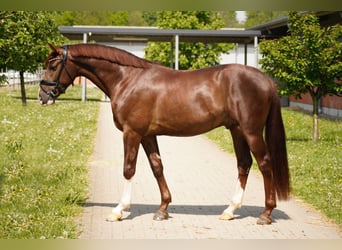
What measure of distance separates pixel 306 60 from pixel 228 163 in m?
3.73

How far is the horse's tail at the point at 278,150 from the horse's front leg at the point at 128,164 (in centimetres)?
151

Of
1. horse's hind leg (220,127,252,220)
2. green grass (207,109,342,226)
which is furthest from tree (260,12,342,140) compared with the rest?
horse's hind leg (220,127,252,220)

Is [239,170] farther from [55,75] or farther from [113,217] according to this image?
[55,75]

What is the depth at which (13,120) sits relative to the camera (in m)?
17.4

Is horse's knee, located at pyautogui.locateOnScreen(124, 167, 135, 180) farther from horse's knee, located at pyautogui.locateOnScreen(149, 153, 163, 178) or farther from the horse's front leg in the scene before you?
horse's knee, located at pyautogui.locateOnScreen(149, 153, 163, 178)

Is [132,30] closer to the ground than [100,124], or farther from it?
farther from it

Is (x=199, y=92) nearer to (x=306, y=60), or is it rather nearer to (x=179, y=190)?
(x=179, y=190)

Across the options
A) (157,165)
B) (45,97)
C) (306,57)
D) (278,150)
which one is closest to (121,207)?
(157,165)

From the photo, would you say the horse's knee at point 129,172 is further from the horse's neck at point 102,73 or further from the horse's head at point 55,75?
the horse's head at point 55,75

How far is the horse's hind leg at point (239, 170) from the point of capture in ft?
21.9

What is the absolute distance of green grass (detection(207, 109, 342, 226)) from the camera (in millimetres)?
7773

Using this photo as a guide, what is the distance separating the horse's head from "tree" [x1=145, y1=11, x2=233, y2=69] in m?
26.6

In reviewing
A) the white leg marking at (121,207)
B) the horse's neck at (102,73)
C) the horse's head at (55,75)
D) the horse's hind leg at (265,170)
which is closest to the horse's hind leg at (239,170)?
the horse's hind leg at (265,170)
